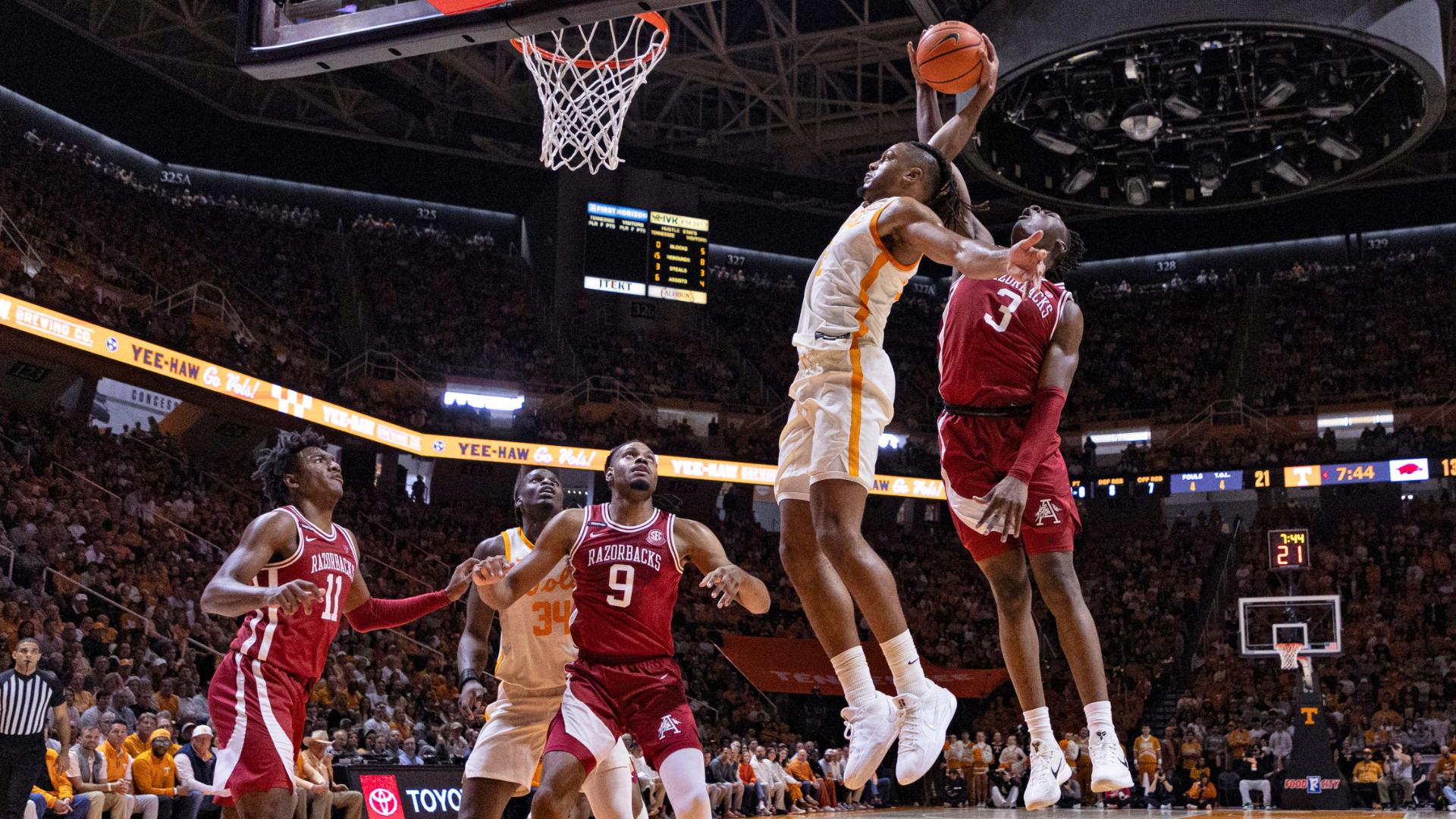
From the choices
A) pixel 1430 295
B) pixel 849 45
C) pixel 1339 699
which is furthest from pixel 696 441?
pixel 1430 295

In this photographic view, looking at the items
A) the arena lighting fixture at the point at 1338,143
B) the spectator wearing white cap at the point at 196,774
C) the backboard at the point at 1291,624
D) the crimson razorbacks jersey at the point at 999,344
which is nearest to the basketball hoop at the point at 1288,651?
the backboard at the point at 1291,624

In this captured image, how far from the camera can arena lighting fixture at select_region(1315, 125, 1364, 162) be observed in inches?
687

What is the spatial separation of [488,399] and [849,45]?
9.87 m

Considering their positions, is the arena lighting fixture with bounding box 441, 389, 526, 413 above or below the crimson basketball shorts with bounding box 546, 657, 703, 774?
above

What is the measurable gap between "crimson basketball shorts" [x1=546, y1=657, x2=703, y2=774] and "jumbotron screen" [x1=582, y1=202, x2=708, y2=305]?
71.2 ft

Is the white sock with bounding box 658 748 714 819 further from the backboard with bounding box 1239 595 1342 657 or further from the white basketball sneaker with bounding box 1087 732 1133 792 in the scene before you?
the backboard with bounding box 1239 595 1342 657

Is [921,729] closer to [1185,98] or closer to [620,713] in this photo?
[620,713]

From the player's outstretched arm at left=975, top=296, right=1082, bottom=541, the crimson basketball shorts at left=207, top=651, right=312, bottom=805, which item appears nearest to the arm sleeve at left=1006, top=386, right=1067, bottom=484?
the player's outstretched arm at left=975, top=296, right=1082, bottom=541

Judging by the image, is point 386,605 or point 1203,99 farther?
point 1203,99

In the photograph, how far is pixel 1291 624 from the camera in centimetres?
2072

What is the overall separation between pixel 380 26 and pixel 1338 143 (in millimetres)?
13696

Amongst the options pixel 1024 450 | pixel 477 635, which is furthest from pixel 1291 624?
pixel 1024 450

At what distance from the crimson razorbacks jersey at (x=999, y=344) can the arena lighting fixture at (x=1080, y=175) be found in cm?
1327

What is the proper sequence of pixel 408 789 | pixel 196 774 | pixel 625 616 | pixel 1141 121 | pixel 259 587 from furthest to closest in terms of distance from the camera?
pixel 1141 121 < pixel 408 789 < pixel 196 774 < pixel 625 616 < pixel 259 587
